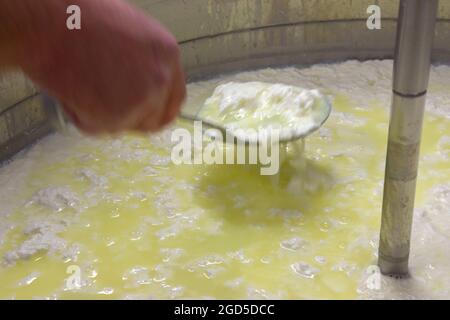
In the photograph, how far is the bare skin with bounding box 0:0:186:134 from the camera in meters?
0.58

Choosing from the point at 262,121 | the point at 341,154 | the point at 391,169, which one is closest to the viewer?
the point at 391,169

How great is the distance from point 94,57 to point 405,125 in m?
0.64

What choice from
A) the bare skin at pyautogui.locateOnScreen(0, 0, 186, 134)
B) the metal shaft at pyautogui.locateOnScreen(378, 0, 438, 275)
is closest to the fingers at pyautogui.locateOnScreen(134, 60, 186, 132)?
the bare skin at pyautogui.locateOnScreen(0, 0, 186, 134)

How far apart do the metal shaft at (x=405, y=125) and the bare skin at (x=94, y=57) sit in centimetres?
47

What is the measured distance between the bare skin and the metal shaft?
47cm

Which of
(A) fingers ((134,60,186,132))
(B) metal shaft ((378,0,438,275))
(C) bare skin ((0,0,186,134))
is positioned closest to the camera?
(C) bare skin ((0,0,186,134))

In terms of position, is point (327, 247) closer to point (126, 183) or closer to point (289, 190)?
point (289, 190)

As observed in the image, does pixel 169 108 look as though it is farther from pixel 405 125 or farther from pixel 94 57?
pixel 405 125

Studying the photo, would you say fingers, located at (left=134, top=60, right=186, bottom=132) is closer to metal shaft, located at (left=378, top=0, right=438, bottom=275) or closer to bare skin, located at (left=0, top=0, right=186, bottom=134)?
bare skin, located at (left=0, top=0, right=186, bottom=134)

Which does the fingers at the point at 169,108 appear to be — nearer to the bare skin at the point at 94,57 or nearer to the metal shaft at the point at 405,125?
the bare skin at the point at 94,57

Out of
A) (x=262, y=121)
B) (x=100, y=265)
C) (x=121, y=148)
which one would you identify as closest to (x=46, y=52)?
(x=100, y=265)

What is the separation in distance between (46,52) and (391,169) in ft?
2.38

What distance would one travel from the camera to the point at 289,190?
1.58 m

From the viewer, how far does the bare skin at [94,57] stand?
1.91ft
